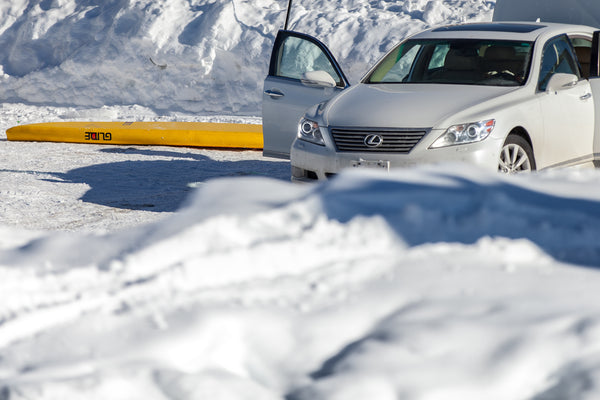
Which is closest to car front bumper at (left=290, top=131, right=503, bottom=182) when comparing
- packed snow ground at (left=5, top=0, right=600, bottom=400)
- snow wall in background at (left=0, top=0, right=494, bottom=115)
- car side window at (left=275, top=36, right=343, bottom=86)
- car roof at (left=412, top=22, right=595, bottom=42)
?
car roof at (left=412, top=22, right=595, bottom=42)

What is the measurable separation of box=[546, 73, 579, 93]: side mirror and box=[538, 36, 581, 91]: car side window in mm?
111

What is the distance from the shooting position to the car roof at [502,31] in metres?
6.90

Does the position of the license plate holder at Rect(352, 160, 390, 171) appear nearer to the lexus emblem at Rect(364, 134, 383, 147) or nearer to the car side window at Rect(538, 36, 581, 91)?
the lexus emblem at Rect(364, 134, 383, 147)

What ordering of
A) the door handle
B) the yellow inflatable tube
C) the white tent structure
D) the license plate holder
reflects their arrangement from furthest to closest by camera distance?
1. the yellow inflatable tube
2. the white tent structure
3. the door handle
4. the license plate holder

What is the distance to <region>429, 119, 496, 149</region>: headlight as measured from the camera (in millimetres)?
5707

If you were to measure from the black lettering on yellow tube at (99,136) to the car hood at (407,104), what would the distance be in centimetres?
518

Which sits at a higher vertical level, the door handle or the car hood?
the car hood

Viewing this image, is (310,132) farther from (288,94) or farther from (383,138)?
(288,94)

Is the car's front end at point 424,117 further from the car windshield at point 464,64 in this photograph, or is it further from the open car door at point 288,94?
the open car door at point 288,94

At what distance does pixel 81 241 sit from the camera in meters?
2.71

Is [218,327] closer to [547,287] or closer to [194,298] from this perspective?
[194,298]

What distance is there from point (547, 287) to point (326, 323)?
2.09 ft

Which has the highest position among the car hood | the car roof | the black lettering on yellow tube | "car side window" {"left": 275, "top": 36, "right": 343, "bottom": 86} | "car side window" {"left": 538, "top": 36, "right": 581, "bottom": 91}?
the car roof

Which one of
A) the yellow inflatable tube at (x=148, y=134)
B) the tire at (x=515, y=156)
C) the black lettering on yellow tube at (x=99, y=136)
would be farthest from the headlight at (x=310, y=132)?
the black lettering on yellow tube at (x=99, y=136)
